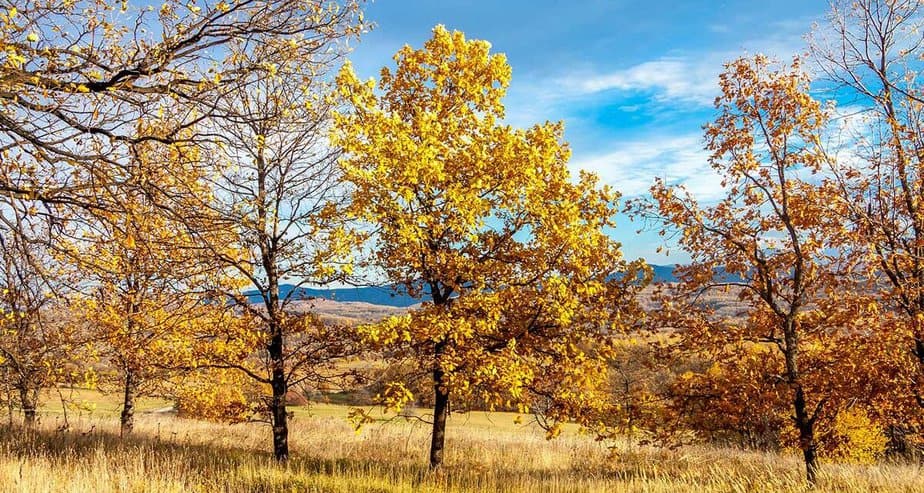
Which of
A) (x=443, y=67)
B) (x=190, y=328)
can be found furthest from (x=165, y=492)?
(x=443, y=67)

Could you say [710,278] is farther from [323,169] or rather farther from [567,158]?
[323,169]

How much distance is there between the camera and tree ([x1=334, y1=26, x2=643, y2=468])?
888 centimetres

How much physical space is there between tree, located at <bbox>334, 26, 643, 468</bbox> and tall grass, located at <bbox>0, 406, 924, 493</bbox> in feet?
4.74

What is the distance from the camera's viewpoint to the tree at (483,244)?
888cm

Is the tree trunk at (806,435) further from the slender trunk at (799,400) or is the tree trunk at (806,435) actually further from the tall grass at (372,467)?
the tall grass at (372,467)

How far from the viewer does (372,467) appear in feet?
37.2

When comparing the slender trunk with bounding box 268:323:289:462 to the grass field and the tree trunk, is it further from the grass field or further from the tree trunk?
the tree trunk

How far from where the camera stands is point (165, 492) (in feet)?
24.1

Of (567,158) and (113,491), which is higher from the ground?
(567,158)

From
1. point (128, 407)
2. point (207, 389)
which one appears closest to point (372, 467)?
point (207, 389)

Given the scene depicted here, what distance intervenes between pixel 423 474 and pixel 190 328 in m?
5.26

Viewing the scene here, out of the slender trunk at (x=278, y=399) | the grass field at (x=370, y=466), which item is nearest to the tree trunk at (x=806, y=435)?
the grass field at (x=370, y=466)

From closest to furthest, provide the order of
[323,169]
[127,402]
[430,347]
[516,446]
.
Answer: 1. [430,347]
2. [323,169]
3. [127,402]
4. [516,446]

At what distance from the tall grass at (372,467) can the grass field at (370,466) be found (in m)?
0.03
